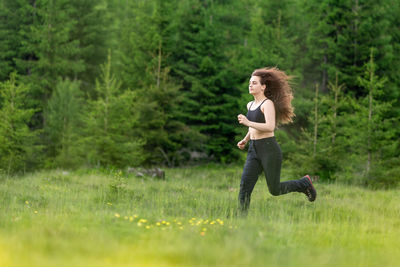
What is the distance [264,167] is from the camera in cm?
644

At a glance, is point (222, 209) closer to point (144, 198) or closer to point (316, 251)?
point (144, 198)

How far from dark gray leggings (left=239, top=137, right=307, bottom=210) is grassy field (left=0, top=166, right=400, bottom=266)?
0.50 m

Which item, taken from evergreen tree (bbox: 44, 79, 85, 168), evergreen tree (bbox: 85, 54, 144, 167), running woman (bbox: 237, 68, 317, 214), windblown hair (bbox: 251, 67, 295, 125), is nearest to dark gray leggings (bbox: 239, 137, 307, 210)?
running woman (bbox: 237, 68, 317, 214)

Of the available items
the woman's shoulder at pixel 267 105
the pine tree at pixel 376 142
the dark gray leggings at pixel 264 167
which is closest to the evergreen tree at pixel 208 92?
the pine tree at pixel 376 142

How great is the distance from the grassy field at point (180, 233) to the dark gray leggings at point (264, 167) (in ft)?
1.63

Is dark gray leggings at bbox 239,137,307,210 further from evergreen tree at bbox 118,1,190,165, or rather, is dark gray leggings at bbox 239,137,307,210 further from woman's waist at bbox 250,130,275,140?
evergreen tree at bbox 118,1,190,165

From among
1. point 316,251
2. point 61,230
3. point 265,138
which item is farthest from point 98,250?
point 265,138

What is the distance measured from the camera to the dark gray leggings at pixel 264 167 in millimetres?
6391

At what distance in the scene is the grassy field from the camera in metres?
3.80

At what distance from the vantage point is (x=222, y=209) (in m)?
7.12

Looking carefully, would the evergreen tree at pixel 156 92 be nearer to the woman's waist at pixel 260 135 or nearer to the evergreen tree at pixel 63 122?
the evergreen tree at pixel 63 122

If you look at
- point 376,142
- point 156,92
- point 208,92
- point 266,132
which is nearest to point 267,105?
point 266,132

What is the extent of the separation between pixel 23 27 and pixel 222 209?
2435 cm

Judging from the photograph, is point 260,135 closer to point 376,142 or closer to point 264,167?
point 264,167
